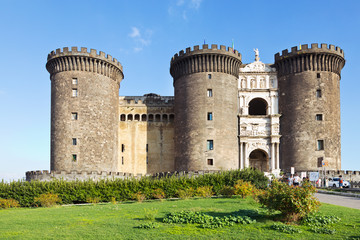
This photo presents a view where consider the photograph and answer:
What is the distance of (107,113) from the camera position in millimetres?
44812

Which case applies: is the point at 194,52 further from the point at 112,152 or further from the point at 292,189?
the point at 292,189

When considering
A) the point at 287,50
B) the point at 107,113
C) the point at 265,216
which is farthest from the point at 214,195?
the point at 287,50

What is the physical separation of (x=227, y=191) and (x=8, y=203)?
15.3 metres

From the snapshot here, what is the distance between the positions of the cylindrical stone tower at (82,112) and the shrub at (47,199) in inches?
639

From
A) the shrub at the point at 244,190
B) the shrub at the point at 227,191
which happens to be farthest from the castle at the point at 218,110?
the shrub at the point at 244,190

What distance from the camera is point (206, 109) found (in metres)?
43.0

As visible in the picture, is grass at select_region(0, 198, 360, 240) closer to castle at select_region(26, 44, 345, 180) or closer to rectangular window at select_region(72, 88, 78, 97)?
castle at select_region(26, 44, 345, 180)

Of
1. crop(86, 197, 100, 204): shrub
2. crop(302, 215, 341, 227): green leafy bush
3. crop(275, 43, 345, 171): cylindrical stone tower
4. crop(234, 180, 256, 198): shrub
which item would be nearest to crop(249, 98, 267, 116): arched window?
crop(275, 43, 345, 171): cylindrical stone tower

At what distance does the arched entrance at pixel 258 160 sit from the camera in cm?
4791

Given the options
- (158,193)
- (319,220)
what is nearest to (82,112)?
(158,193)

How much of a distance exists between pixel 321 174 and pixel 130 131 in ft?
80.1

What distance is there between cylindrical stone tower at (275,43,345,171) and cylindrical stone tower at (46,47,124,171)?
70.8 ft

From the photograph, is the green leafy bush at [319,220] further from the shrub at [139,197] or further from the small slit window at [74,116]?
the small slit window at [74,116]

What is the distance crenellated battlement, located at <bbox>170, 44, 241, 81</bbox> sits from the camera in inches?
1741
